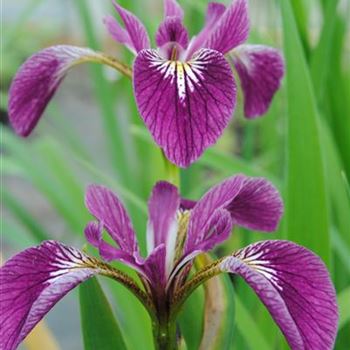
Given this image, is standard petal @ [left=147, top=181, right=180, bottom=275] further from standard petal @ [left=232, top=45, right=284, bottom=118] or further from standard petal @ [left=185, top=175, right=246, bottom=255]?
standard petal @ [left=232, top=45, right=284, bottom=118]

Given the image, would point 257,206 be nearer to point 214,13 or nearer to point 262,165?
point 214,13

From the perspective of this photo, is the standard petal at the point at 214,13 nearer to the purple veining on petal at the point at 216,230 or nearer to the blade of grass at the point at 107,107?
the purple veining on petal at the point at 216,230

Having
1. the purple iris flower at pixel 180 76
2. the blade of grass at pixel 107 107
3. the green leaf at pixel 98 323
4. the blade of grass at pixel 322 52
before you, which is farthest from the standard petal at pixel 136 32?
the blade of grass at pixel 107 107

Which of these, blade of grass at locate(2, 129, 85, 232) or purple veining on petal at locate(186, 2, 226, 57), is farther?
blade of grass at locate(2, 129, 85, 232)

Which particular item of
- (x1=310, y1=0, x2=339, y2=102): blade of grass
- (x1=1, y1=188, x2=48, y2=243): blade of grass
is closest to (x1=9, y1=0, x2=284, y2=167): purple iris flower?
(x1=310, y1=0, x2=339, y2=102): blade of grass

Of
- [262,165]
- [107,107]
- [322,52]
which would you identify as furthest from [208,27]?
[262,165]

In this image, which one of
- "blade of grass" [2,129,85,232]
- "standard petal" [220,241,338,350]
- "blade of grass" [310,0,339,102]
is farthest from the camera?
"blade of grass" [2,129,85,232]

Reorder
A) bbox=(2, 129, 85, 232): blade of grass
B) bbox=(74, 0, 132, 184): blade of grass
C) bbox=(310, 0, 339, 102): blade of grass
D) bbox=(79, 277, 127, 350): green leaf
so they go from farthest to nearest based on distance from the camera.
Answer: bbox=(74, 0, 132, 184): blade of grass, bbox=(2, 129, 85, 232): blade of grass, bbox=(310, 0, 339, 102): blade of grass, bbox=(79, 277, 127, 350): green leaf

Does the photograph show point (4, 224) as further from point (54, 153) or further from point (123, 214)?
point (123, 214)
